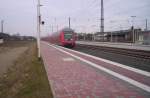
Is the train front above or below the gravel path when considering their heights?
above

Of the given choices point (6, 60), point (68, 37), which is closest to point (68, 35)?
point (68, 37)

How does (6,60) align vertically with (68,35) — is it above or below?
below

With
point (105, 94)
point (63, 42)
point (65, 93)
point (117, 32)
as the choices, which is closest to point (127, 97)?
point (105, 94)

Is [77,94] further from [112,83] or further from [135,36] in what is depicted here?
[135,36]

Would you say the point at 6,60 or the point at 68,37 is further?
the point at 68,37

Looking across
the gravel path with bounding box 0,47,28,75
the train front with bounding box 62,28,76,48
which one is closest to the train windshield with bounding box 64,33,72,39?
the train front with bounding box 62,28,76,48

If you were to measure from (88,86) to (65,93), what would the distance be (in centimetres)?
104

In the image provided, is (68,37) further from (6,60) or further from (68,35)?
(6,60)

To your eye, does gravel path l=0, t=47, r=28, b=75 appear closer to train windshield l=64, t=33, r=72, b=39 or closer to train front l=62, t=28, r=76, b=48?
train front l=62, t=28, r=76, b=48

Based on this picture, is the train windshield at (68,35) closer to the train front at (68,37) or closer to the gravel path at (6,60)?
the train front at (68,37)

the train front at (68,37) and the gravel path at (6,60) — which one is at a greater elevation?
the train front at (68,37)

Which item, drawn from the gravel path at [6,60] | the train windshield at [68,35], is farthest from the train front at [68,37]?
the gravel path at [6,60]

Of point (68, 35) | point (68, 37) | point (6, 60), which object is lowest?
point (6, 60)

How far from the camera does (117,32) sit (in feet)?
206
